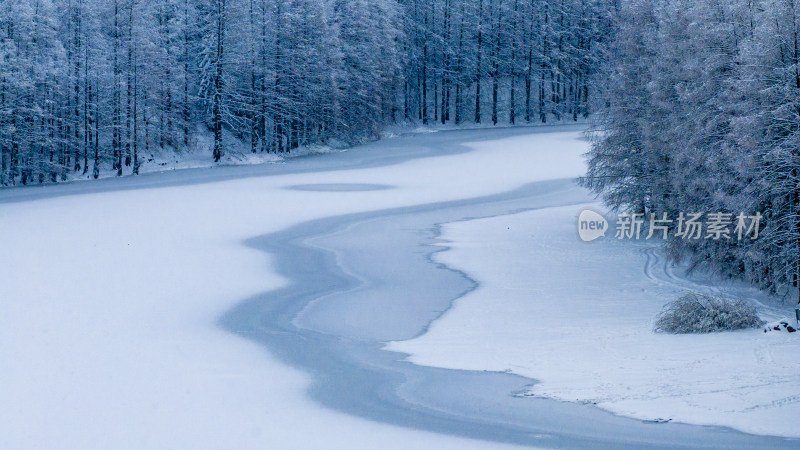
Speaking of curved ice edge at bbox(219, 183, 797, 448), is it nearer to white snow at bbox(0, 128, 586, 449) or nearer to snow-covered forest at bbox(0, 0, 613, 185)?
white snow at bbox(0, 128, 586, 449)

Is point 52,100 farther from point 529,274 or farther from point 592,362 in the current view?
point 592,362

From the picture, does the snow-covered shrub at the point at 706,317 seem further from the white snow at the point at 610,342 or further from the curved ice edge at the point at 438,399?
the curved ice edge at the point at 438,399

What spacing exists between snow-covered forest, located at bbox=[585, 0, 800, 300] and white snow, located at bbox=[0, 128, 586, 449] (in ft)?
28.5

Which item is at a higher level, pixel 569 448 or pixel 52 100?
pixel 52 100

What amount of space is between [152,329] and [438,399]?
592 cm

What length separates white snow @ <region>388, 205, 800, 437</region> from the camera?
1084 cm

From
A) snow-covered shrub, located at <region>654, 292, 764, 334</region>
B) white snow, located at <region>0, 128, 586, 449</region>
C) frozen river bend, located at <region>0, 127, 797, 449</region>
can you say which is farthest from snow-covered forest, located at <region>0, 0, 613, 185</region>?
snow-covered shrub, located at <region>654, 292, 764, 334</region>

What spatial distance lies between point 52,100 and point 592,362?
31.9m

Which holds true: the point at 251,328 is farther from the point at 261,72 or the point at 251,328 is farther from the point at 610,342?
the point at 261,72

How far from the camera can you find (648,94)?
23.0 metres

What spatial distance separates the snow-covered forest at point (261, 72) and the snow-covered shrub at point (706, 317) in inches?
632

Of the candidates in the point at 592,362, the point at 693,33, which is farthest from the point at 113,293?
the point at 693,33

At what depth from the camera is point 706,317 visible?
573 inches

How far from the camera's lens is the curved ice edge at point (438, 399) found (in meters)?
9.88
